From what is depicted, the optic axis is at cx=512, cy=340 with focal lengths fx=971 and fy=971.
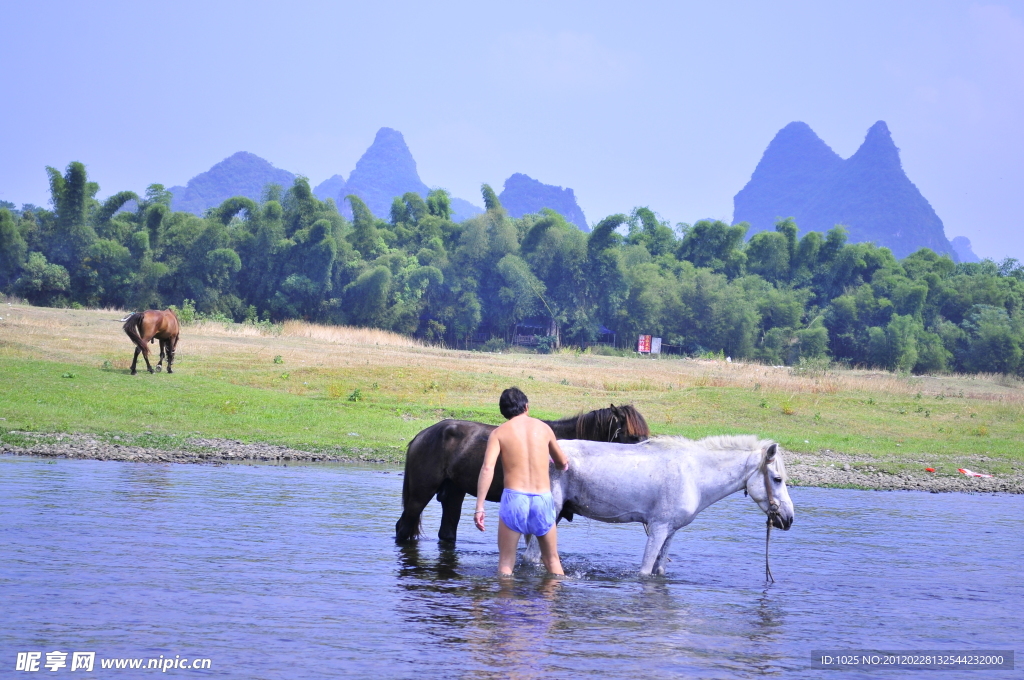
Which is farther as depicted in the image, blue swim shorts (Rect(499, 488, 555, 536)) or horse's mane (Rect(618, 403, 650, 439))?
horse's mane (Rect(618, 403, 650, 439))

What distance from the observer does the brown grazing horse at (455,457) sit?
1095 centimetres

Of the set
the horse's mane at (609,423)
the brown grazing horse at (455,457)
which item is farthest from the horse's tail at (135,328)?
the horse's mane at (609,423)

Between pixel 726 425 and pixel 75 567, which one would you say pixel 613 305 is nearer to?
pixel 726 425

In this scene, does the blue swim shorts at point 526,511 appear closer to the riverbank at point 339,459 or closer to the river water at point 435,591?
the river water at point 435,591

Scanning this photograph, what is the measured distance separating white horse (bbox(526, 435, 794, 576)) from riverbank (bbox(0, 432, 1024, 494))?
9999 millimetres

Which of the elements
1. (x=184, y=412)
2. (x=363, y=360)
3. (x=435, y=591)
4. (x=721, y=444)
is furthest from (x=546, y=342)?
(x=435, y=591)

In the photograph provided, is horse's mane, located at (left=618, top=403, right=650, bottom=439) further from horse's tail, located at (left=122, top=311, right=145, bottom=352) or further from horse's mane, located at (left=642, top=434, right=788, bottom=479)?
horse's tail, located at (left=122, top=311, right=145, bottom=352)

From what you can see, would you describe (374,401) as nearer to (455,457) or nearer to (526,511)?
(455,457)

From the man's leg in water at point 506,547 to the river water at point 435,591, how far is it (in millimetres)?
297

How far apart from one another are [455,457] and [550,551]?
210 centimetres

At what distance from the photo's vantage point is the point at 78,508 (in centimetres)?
1212

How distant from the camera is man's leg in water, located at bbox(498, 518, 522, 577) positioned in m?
9.05

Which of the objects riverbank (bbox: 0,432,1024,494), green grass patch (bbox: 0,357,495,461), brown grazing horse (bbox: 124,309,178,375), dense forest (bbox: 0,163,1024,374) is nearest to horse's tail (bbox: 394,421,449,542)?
riverbank (bbox: 0,432,1024,494)

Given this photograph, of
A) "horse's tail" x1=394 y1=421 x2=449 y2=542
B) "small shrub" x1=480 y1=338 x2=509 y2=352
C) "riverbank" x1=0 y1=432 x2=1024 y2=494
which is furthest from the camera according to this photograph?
"small shrub" x1=480 y1=338 x2=509 y2=352
